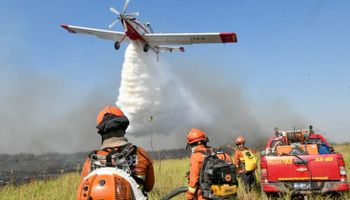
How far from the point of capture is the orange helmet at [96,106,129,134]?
312cm

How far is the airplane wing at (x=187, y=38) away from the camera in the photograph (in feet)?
91.2

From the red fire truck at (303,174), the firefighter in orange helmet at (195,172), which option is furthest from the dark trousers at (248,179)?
the firefighter in orange helmet at (195,172)

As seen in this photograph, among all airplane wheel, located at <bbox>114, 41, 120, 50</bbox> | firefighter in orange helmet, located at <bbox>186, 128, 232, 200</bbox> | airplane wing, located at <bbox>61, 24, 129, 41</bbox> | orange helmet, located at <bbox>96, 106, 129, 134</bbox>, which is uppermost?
airplane wing, located at <bbox>61, 24, 129, 41</bbox>

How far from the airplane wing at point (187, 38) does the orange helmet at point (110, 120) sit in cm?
2487

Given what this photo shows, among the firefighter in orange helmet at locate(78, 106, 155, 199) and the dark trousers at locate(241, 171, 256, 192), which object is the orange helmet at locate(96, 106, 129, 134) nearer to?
the firefighter in orange helmet at locate(78, 106, 155, 199)

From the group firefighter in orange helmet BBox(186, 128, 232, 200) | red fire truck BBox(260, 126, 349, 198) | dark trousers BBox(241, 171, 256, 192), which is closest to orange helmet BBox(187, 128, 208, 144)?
firefighter in orange helmet BBox(186, 128, 232, 200)

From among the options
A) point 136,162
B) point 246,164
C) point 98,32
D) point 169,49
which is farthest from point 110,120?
point 169,49

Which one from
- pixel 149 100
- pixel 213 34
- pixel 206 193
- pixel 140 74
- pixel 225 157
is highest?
pixel 213 34

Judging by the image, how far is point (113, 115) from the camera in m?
3.21

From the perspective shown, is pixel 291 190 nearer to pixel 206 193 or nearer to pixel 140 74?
pixel 206 193

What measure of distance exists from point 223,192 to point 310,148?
5.15 metres

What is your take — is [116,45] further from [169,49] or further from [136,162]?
[136,162]

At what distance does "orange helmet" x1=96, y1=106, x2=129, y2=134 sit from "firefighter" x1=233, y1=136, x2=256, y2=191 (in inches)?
318

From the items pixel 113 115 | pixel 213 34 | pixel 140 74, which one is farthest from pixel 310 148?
pixel 140 74
